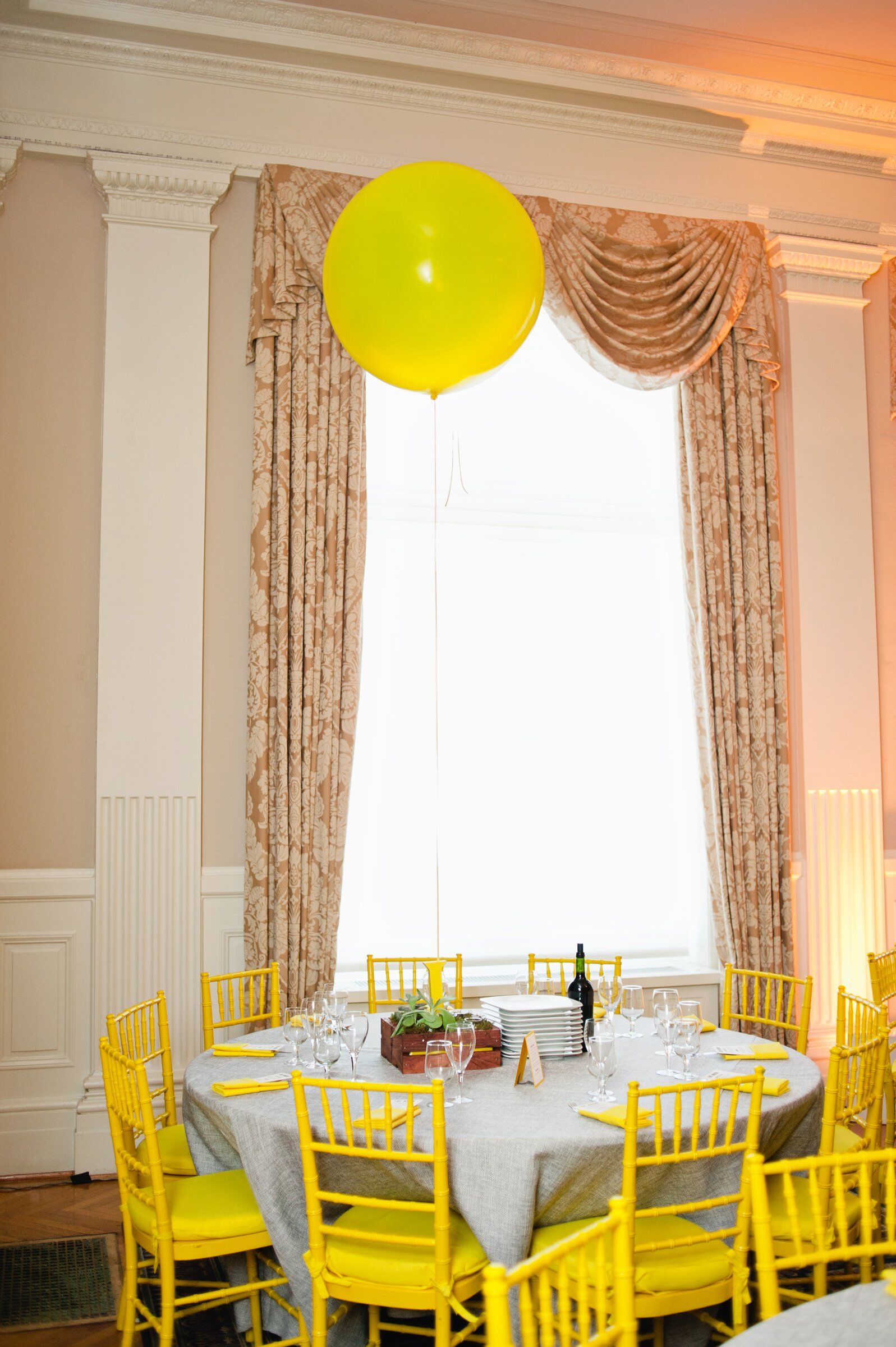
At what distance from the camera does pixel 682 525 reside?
16.1 feet

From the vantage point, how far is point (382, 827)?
478 centimetres

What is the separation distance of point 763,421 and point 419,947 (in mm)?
2761

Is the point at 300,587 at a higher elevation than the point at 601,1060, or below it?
higher

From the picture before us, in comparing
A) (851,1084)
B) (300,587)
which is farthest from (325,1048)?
(300,587)

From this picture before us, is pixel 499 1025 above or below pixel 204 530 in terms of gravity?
below

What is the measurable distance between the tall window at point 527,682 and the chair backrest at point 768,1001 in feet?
1.26

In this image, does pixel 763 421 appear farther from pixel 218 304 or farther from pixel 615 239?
pixel 218 304

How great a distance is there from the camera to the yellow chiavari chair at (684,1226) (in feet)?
7.49

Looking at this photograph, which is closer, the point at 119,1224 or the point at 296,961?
the point at 119,1224

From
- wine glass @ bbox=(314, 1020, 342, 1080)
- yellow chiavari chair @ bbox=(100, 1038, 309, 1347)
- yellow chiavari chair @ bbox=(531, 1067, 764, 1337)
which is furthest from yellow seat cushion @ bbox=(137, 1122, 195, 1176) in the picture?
yellow chiavari chair @ bbox=(531, 1067, 764, 1337)

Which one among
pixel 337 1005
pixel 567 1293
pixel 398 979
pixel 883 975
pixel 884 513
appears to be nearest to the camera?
pixel 567 1293

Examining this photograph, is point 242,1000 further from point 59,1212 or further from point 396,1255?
point 396,1255

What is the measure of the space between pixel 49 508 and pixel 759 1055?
123 inches

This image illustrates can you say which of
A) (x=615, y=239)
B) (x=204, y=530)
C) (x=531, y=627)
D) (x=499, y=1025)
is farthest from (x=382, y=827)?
(x=615, y=239)
